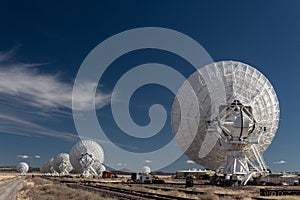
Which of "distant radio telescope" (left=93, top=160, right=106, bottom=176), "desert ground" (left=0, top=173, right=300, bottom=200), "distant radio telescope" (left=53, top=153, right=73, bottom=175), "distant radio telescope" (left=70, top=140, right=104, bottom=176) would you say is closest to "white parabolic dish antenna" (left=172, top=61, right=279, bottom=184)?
"desert ground" (left=0, top=173, right=300, bottom=200)

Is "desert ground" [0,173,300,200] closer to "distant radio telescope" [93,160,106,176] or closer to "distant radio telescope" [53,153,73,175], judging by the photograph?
"distant radio telescope" [93,160,106,176]

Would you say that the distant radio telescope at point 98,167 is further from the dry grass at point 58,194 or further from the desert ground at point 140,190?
the dry grass at point 58,194

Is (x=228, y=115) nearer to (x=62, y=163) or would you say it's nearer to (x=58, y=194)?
(x=58, y=194)

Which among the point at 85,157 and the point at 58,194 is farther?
the point at 85,157

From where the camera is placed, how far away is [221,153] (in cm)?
5034

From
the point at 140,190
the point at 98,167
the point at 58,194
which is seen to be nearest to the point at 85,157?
the point at 98,167

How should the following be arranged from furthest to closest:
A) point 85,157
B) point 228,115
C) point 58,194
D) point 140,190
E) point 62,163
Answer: point 62,163 → point 85,157 → point 228,115 → point 140,190 → point 58,194

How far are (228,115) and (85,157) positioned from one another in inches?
1990

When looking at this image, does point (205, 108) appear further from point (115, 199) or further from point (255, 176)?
point (115, 199)

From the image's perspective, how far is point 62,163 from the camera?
127500 mm

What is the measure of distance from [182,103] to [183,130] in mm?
3507

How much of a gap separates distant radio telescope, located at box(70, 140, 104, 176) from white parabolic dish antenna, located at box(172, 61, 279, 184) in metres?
43.6

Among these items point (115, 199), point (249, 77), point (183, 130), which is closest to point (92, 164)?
point (183, 130)

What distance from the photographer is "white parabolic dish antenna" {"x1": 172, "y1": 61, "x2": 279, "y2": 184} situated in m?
46.6
